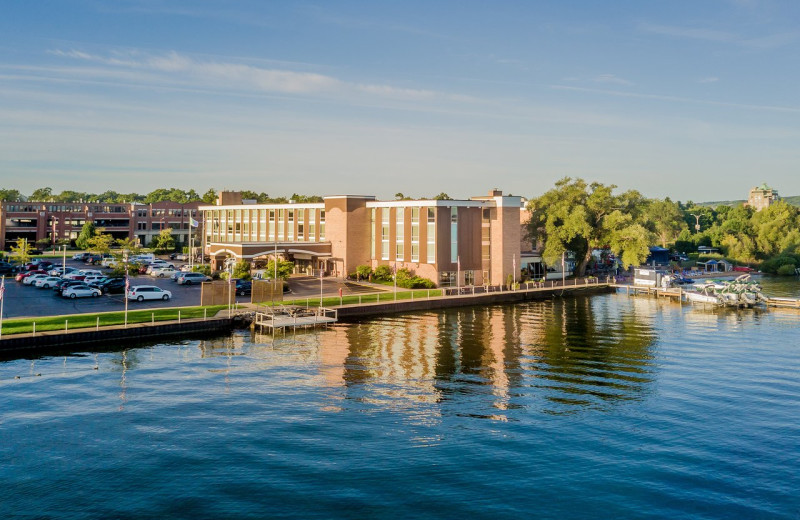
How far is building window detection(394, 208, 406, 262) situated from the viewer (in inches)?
3615

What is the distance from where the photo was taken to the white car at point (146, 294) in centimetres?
6894

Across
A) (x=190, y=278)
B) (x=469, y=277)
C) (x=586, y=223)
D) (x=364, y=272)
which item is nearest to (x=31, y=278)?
(x=190, y=278)

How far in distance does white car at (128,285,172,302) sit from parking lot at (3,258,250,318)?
58 cm

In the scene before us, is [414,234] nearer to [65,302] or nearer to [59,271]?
[65,302]

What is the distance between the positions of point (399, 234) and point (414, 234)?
304cm

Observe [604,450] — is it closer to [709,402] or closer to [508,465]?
[508,465]

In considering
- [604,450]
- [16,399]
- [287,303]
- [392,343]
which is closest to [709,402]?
[604,450]

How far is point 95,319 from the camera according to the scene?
5747 cm

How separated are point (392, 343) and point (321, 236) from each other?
51086mm

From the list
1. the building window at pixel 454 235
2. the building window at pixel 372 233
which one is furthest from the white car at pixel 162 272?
the building window at pixel 454 235

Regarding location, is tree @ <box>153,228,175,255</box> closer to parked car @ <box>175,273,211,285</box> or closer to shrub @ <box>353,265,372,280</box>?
parked car @ <box>175,273,211,285</box>

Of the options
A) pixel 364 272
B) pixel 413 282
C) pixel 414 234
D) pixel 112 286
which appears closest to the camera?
pixel 112 286

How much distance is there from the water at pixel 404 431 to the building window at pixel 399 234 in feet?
124

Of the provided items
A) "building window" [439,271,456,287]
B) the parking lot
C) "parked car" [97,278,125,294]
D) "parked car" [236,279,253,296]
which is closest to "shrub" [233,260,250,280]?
the parking lot
